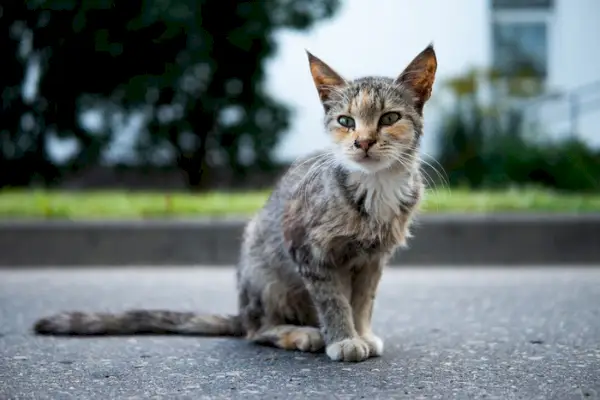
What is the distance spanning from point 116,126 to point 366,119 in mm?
9095

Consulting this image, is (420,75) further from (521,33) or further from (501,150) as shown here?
(521,33)

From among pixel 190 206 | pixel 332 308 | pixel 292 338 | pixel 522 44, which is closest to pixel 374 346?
pixel 332 308

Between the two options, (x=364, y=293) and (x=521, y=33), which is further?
(x=521, y=33)

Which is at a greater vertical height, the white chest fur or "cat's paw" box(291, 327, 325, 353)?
the white chest fur

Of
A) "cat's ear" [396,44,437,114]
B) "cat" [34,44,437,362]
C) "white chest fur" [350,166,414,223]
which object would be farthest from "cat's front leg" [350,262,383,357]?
"cat's ear" [396,44,437,114]

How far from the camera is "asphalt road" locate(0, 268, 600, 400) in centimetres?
251

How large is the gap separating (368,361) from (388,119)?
3.00ft

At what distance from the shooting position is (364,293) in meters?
3.25

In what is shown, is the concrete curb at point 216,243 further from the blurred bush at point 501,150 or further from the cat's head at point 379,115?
the blurred bush at point 501,150

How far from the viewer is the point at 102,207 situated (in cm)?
712

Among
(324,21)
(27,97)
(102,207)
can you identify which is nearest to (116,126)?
(27,97)

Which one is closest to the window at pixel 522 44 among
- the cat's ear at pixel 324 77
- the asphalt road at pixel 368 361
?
the asphalt road at pixel 368 361

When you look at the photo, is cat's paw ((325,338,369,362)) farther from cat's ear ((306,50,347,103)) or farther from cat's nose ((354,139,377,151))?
cat's ear ((306,50,347,103))

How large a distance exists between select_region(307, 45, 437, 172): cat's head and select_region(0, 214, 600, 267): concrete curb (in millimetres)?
3129
